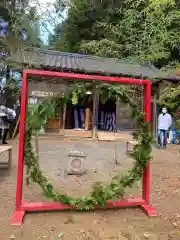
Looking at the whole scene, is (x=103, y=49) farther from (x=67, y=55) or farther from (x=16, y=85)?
(x=16, y=85)

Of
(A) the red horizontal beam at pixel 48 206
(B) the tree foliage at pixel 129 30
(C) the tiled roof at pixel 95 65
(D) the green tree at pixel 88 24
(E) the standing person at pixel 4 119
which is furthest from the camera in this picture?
(D) the green tree at pixel 88 24

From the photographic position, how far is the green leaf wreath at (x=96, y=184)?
4.06m

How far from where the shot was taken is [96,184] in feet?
13.9

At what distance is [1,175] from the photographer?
6223 mm

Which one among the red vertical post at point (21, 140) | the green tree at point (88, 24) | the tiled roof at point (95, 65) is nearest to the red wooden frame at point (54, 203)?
the red vertical post at point (21, 140)

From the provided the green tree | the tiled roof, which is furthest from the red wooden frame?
the green tree

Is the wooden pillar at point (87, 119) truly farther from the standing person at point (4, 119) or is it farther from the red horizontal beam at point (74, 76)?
the red horizontal beam at point (74, 76)

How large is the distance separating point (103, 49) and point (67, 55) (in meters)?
2.31

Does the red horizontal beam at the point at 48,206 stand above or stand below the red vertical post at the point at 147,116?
below

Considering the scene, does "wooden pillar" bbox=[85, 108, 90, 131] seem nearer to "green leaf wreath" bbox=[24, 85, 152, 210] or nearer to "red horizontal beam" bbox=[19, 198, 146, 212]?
"green leaf wreath" bbox=[24, 85, 152, 210]

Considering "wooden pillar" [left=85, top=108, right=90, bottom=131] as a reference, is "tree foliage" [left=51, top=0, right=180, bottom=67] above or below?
Answer: above

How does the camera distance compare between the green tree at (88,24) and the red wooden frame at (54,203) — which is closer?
the red wooden frame at (54,203)

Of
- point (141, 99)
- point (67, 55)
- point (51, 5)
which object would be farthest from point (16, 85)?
point (51, 5)

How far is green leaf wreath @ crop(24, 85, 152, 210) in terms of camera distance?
4.06m
